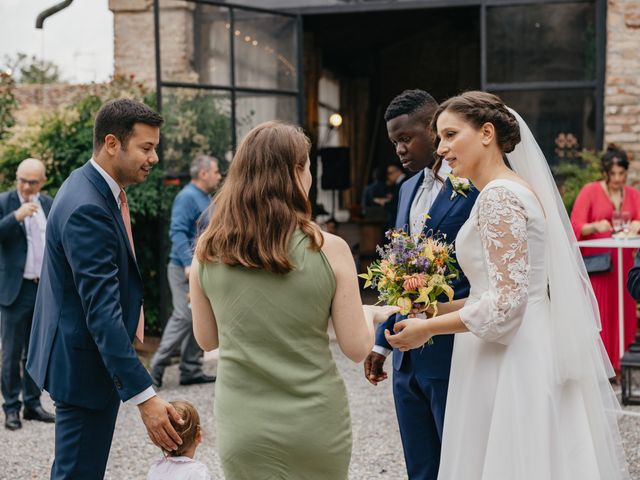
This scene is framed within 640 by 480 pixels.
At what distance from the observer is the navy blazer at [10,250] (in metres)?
6.52

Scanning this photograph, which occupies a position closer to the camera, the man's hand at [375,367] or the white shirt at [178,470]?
the white shirt at [178,470]

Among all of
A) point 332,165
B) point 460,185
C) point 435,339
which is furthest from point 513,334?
point 332,165

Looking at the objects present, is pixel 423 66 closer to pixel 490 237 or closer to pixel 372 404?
pixel 372 404

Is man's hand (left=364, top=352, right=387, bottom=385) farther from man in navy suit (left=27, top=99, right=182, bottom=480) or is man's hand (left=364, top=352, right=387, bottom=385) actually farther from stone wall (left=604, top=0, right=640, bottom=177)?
stone wall (left=604, top=0, right=640, bottom=177)

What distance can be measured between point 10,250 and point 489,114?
4.52m

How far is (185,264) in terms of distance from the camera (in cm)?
773

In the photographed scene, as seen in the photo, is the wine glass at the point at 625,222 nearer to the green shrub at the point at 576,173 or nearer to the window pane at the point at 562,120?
the green shrub at the point at 576,173

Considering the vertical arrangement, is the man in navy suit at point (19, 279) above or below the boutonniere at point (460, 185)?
below

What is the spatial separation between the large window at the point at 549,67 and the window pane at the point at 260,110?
214 cm

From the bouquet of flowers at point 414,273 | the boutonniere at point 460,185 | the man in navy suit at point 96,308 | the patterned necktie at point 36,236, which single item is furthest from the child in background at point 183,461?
the patterned necktie at point 36,236

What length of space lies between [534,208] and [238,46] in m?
7.24

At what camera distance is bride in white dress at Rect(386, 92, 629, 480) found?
2928 mm

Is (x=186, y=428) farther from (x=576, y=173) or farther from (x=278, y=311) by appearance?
(x=576, y=173)

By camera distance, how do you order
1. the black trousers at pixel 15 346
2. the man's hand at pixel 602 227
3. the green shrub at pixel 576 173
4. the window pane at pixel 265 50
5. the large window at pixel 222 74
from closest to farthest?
the black trousers at pixel 15 346 → the man's hand at pixel 602 227 → the green shrub at pixel 576 173 → the large window at pixel 222 74 → the window pane at pixel 265 50
